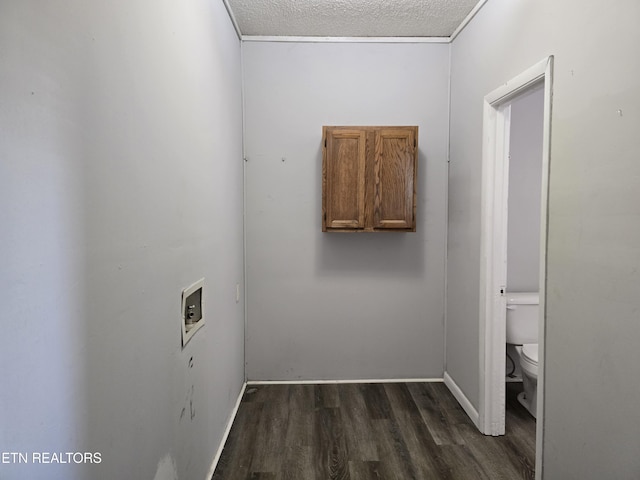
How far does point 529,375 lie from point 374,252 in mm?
1280

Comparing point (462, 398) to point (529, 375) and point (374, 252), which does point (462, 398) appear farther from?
point (374, 252)

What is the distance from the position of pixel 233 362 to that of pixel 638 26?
245cm

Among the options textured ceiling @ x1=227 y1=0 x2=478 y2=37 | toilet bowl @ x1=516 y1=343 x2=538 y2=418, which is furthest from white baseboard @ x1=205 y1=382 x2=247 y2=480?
textured ceiling @ x1=227 y1=0 x2=478 y2=37

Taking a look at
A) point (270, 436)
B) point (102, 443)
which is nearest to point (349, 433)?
point (270, 436)

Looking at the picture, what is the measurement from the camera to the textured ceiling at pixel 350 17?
229cm

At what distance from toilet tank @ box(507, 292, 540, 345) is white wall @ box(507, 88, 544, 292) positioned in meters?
0.27

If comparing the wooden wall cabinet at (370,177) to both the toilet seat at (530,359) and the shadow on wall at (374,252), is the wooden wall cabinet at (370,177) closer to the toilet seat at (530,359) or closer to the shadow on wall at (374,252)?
the shadow on wall at (374,252)

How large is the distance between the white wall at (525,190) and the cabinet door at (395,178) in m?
0.91

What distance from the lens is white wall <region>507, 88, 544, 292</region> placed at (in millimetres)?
2825

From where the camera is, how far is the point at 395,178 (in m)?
2.55

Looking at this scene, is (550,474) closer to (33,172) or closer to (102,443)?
(102,443)

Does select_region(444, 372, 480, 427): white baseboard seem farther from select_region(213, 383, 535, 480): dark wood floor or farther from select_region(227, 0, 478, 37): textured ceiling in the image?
select_region(227, 0, 478, 37): textured ceiling

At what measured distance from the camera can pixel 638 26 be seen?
43.9 inches

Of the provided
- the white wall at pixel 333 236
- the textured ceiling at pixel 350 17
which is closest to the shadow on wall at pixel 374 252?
the white wall at pixel 333 236
